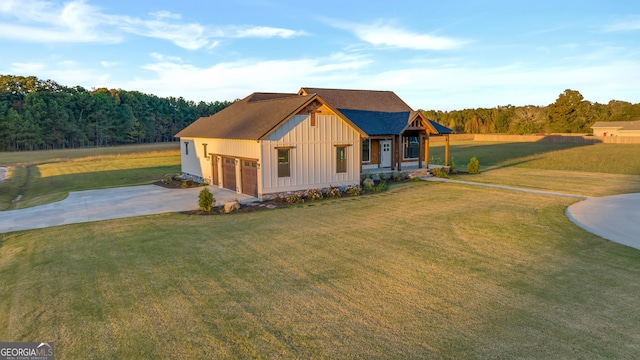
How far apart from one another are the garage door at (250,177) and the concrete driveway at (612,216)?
14258mm

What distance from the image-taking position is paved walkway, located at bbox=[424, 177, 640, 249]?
12553 millimetres

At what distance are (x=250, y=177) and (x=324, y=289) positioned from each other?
13.3m

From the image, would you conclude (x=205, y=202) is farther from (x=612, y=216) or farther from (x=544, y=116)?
(x=544, y=116)

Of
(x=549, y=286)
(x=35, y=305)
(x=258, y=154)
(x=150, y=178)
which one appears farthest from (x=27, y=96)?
(x=549, y=286)

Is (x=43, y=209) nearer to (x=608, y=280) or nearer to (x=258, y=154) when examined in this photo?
(x=258, y=154)

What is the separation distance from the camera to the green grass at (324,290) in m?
6.41

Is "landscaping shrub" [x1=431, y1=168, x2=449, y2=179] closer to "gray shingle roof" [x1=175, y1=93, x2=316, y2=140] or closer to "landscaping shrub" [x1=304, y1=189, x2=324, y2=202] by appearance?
"gray shingle roof" [x1=175, y1=93, x2=316, y2=140]

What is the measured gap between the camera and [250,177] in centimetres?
2106

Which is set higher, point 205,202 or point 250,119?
point 250,119

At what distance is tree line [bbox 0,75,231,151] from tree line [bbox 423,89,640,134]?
7103 centimetres

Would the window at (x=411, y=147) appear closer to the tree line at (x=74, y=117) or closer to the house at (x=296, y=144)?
the house at (x=296, y=144)

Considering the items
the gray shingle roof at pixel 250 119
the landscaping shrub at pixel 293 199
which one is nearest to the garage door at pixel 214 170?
the gray shingle roof at pixel 250 119

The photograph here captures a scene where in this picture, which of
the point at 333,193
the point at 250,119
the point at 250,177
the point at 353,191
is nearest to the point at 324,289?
the point at 333,193

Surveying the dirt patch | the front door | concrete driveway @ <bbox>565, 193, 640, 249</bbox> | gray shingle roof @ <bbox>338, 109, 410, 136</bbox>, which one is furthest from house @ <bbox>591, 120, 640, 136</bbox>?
the dirt patch
